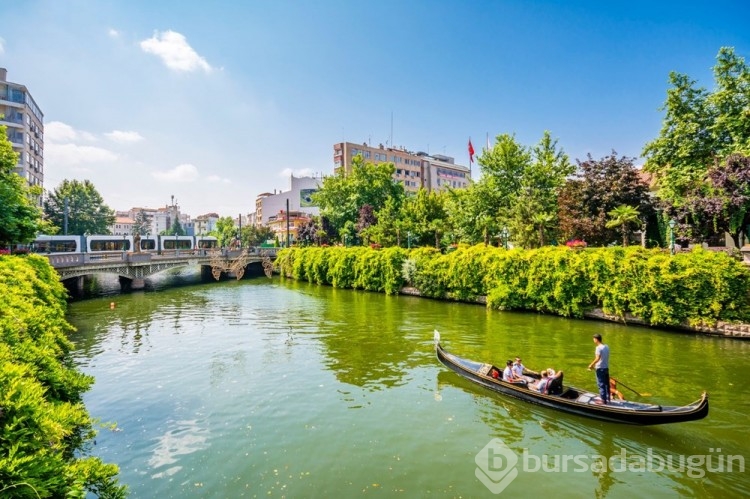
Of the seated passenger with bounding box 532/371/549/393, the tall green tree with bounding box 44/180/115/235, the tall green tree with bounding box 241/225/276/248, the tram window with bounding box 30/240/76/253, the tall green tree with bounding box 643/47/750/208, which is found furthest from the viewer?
the tall green tree with bounding box 241/225/276/248

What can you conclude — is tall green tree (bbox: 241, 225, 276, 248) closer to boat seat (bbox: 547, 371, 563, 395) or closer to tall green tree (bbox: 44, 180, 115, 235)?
tall green tree (bbox: 44, 180, 115, 235)

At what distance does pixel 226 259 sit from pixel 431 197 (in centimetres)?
3085

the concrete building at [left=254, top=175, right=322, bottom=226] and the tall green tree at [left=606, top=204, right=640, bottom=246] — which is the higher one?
the concrete building at [left=254, top=175, right=322, bottom=226]

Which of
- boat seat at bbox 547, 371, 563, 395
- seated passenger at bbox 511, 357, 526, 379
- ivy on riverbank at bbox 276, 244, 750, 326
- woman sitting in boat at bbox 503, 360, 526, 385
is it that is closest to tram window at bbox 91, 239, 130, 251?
ivy on riverbank at bbox 276, 244, 750, 326

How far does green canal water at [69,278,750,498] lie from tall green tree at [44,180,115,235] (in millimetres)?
62238

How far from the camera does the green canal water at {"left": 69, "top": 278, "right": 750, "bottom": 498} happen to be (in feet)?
31.3

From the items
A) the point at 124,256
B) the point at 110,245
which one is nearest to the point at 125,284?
→ the point at 124,256

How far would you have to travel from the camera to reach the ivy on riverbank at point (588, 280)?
70.7 feet

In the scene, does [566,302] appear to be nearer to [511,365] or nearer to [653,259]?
[653,259]

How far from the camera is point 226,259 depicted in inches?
2345

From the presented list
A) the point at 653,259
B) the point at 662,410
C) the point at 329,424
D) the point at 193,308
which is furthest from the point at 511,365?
the point at 193,308

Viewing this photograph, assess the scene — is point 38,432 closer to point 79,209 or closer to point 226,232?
point 79,209

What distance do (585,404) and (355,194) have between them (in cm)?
5580

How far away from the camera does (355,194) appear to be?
6538 centimetres
